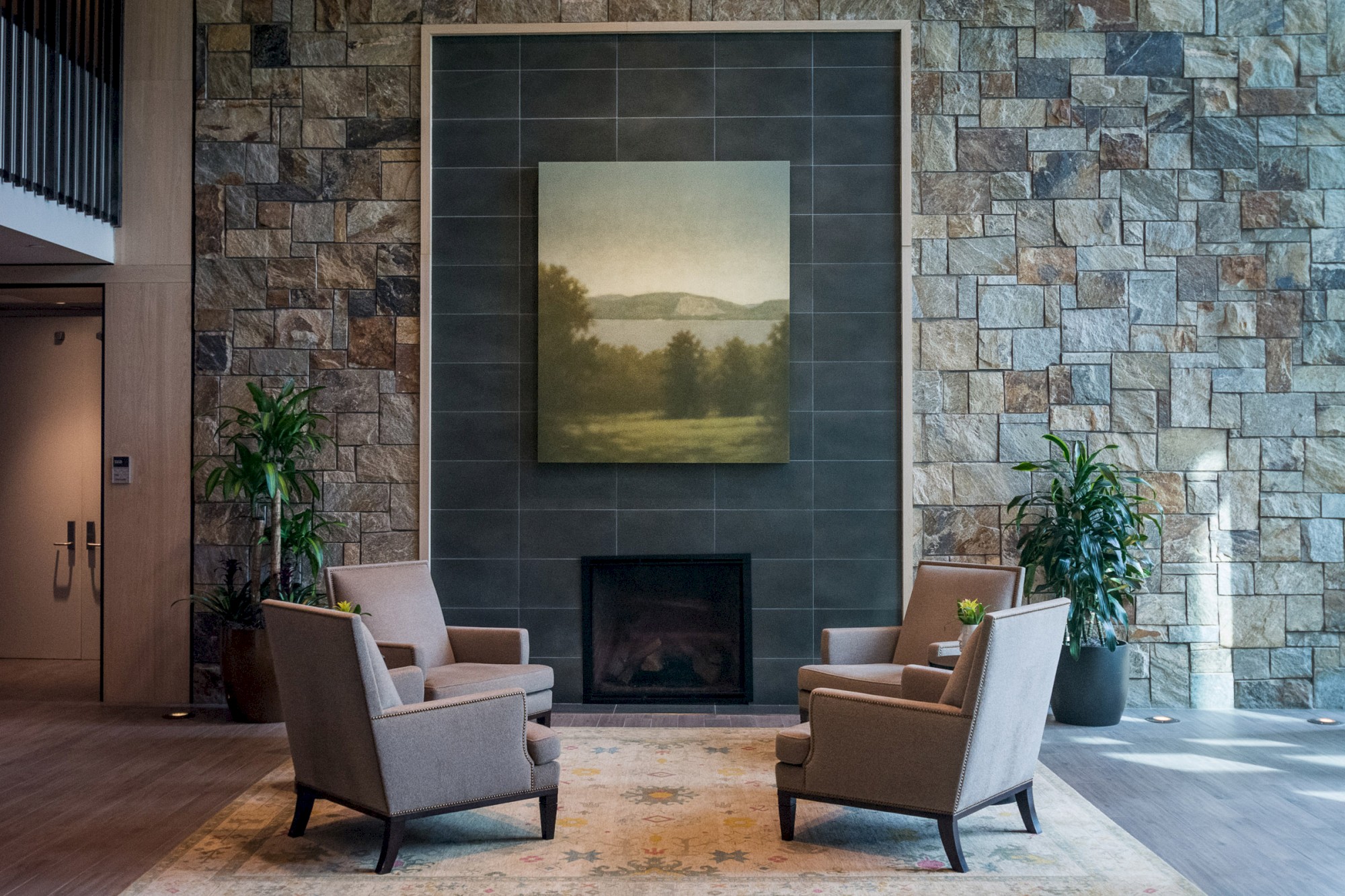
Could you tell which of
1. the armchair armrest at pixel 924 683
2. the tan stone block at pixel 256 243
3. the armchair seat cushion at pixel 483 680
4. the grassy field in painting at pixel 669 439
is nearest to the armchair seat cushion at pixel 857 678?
the armchair armrest at pixel 924 683

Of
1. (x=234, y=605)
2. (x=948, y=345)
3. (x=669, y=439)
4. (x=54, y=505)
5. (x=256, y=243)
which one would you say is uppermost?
(x=256, y=243)

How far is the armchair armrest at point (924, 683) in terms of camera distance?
3.85 meters

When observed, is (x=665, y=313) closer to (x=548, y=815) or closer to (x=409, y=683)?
(x=409, y=683)

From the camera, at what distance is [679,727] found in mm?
5340

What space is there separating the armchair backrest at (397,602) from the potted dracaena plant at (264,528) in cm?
71

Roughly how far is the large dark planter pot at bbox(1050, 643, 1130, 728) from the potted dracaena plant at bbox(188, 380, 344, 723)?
13.4 ft

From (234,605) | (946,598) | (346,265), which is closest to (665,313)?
(346,265)

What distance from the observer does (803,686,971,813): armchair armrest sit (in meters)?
3.41

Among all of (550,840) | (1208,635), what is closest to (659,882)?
(550,840)

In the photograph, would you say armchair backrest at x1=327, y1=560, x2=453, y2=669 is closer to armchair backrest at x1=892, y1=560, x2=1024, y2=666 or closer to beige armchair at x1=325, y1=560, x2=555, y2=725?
beige armchair at x1=325, y1=560, x2=555, y2=725

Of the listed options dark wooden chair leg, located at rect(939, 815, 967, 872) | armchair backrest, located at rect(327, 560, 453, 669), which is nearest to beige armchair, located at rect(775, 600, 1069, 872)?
dark wooden chair leg, located at rect(939, 815, 967, 872)

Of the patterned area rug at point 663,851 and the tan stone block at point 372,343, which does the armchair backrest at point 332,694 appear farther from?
the tan stone block at point 372,343

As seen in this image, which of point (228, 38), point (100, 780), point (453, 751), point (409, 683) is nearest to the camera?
point (453, 751)

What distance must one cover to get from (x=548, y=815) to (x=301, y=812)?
89 cm
